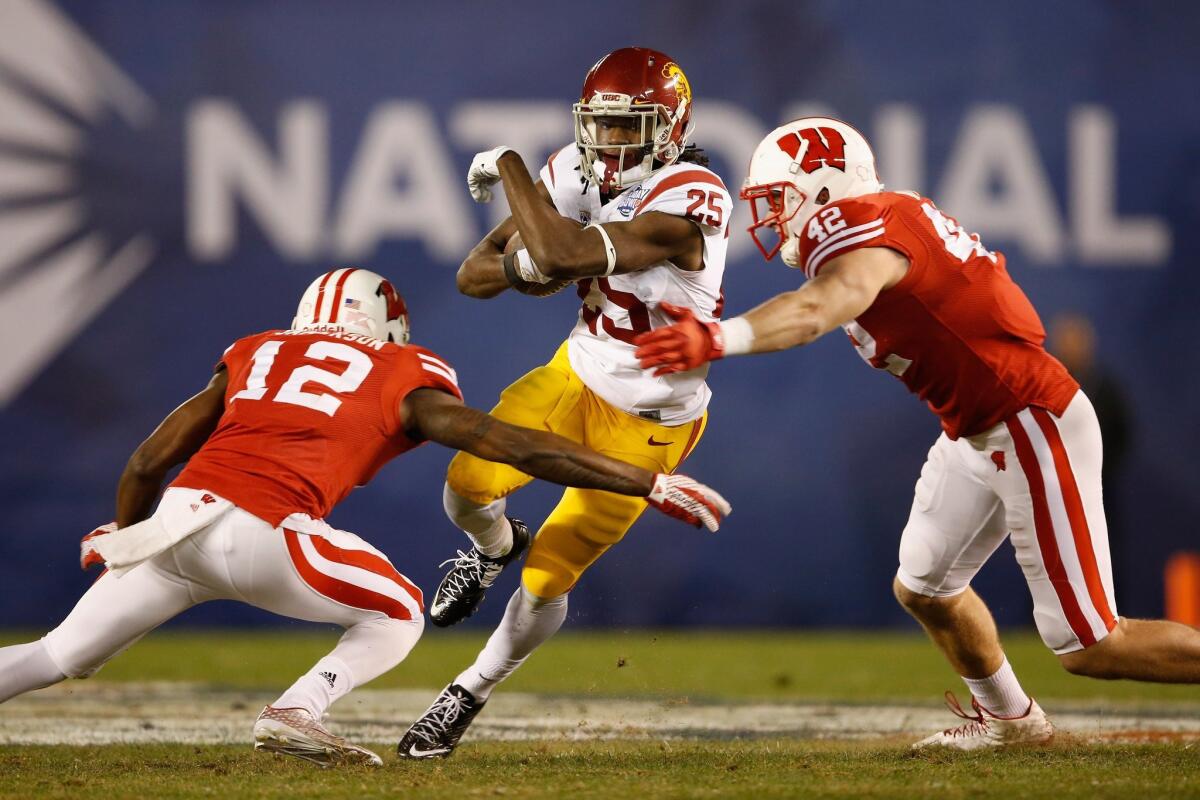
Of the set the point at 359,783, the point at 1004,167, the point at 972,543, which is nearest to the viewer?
the point at 359,783

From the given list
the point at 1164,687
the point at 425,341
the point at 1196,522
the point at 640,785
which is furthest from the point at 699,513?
the point at 1196,522

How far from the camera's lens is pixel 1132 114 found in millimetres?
9125

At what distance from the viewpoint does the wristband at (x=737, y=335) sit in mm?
3340

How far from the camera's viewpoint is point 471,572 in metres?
4.33

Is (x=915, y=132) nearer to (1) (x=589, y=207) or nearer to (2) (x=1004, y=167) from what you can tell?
(2) (x=1004, y=167)

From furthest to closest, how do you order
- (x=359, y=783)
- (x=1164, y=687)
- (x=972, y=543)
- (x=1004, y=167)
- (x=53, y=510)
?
(x=1004, y=167) < (x=53, y=510) < (x=1164, y=687) < (x=972, y=543) < (x=359, y=783)

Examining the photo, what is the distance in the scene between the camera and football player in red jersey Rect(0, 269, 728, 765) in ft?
11.4

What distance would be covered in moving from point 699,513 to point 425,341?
5300mm

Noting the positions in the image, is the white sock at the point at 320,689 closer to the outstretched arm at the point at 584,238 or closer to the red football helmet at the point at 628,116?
the outstretched arm at the point at 584,238

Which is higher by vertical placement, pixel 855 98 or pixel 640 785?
pixel 855 98

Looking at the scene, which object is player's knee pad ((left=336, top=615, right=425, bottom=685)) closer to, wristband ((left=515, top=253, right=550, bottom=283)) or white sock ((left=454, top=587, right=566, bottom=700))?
white sock ((left=454, top=587, right=566, bottom=700))

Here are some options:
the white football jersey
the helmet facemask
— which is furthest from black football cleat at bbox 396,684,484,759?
the helmet facemask

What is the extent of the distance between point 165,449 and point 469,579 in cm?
103

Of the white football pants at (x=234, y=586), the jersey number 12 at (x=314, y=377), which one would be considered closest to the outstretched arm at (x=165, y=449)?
the jersey number 12 at (x=314, y=377)
